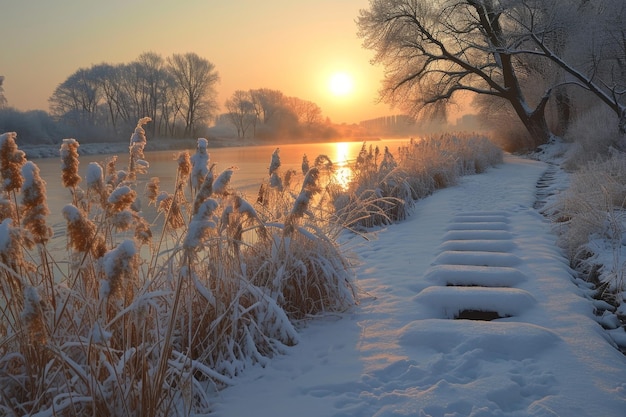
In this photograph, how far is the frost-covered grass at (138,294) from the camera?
4.87ft

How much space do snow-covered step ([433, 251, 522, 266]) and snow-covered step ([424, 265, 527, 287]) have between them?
24cm

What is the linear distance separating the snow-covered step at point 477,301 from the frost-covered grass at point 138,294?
58cm

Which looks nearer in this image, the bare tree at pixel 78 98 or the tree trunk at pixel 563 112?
the tree trunk at pixel 563 112

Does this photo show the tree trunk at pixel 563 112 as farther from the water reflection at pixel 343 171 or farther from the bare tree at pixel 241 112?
the bare tree at pixel 241 112

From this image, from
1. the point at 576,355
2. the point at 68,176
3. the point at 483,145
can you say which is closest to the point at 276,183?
the point at 68,176

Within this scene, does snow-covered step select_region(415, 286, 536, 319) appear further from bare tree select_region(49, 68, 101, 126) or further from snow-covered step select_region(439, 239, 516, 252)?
bare tree select_region(49, 68, 101, 126)

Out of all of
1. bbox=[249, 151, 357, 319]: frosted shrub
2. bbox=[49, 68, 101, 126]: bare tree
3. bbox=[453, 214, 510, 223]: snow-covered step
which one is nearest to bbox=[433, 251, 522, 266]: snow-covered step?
bbox=[249, 151, 357, 319]: frosted shrub

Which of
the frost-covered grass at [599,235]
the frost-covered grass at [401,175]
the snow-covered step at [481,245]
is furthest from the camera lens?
the frost-covered grass at [401,175]

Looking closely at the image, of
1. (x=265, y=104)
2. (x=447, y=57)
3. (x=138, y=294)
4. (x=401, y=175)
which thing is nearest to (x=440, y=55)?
(x=447, y=57)

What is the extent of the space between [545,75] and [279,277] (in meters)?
17.0

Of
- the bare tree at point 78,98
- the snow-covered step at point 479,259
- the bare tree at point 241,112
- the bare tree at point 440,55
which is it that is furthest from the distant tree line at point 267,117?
the snow-covered step at point 479,259

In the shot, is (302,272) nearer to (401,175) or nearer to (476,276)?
(476,276)

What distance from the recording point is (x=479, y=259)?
148 inches

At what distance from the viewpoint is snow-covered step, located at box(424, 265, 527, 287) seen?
3256 millimetres
